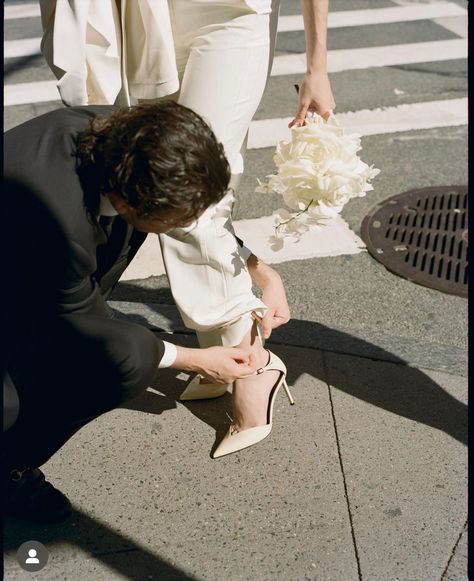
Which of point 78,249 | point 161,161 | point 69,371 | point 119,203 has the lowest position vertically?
point 69,371

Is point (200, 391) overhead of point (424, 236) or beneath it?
overhead

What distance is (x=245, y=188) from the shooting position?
4.61 metres

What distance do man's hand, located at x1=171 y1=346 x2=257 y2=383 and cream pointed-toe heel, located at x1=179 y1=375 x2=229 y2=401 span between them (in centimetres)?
32

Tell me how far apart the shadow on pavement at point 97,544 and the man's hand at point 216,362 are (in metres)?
0.54

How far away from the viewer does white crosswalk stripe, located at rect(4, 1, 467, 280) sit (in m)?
4.08

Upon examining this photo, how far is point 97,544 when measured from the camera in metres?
2.47

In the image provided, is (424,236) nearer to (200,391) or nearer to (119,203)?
(200,391)

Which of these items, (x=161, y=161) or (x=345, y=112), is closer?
(x=161, y=161)

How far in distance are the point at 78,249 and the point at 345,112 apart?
3515 mm

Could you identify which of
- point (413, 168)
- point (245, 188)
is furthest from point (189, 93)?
point (413, 168)

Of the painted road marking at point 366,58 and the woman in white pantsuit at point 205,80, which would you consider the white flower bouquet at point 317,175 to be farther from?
the painted road marking at point 366,58

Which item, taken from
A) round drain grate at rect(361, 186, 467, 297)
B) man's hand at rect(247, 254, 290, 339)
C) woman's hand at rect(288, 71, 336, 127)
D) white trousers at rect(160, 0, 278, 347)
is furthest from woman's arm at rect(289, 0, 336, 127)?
round drain grate at rect(361, 186, 467, 297)

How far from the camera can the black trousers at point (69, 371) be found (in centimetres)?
240

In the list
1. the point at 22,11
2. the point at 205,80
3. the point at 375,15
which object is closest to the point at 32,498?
the point at 205,80
